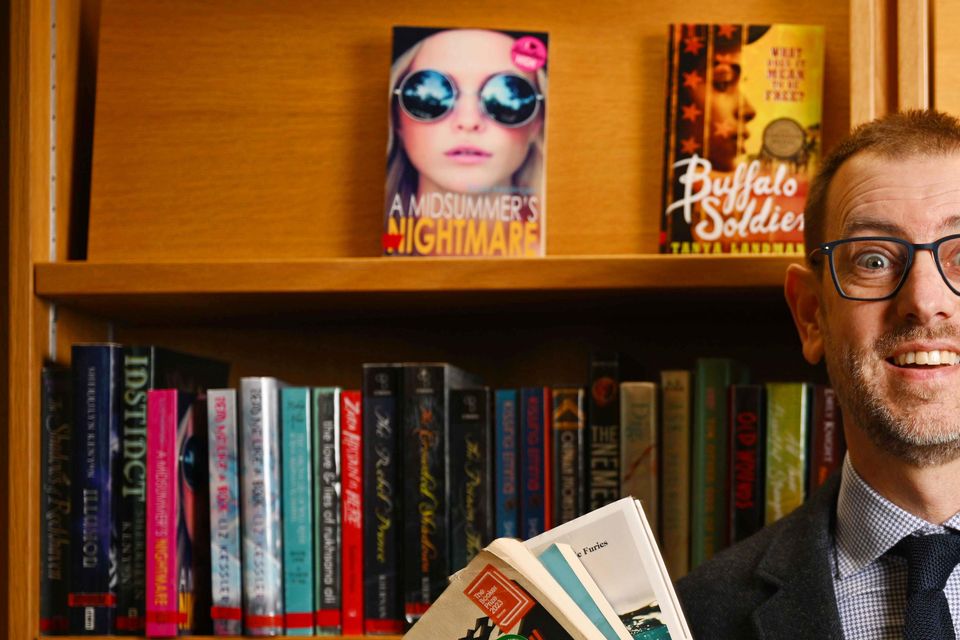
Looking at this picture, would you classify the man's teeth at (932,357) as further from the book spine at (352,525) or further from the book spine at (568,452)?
the book spine at (352,525)

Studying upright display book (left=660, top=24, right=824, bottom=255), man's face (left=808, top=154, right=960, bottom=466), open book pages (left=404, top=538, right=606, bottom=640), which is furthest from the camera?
upright display book (left=660, top=24, right=824, bottom=255)

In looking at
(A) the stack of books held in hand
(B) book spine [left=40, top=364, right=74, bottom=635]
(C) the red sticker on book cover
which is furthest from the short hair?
(B) book spine [left=40, top=364, right=74, bottom=635]

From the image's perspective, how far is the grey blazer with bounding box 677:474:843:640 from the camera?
106 centimetres

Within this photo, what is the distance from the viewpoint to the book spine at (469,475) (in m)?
1.20

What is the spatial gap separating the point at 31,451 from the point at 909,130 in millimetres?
1029

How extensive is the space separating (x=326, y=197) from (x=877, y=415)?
2.33 ft

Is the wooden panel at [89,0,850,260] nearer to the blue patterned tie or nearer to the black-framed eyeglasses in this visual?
the black-framed eyeglasses

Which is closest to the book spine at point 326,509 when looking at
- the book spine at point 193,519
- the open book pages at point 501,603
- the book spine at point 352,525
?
the book spine at point 352,525

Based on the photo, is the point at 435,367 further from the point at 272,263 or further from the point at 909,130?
the point at 909,130

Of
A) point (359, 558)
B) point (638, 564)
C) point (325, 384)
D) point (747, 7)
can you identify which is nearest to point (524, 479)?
point (359, 558)

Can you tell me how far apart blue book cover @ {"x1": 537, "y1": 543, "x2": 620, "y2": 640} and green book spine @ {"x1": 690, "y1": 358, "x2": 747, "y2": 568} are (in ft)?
1.26

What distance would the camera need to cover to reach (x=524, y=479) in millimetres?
1221

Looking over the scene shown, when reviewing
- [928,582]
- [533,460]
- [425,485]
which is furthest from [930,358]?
[425,485]

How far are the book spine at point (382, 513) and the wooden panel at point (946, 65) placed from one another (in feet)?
2.26
